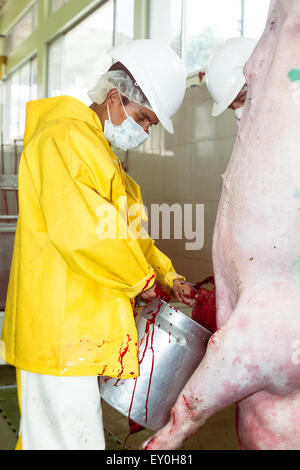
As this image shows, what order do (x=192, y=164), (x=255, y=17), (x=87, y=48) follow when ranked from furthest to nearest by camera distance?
1. (x=87, y=48)
2. (x=192, y=164)
3. (x=255, y=17)

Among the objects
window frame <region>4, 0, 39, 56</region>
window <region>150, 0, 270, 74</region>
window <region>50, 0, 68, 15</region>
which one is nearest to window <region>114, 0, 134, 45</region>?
window <region>150, 0, 270, 74</region>

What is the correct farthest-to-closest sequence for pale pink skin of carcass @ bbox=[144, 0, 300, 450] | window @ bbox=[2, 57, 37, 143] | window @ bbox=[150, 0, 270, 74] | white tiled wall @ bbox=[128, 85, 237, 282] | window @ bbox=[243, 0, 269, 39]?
window @ bbox=[2, 57, 37, 143], white tiled wall @ bbox=[128, 85, 237, 282], window @ bbox=[150, 0, 270, 74], window @ bbox=[243, 0, 269, 39], pale pink skin of carcass @ bbox=[144, 0, 300, 450]

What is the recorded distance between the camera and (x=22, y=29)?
8094 mm

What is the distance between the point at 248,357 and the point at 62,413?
0.61 metres

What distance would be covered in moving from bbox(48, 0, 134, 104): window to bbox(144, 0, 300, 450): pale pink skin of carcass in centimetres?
363

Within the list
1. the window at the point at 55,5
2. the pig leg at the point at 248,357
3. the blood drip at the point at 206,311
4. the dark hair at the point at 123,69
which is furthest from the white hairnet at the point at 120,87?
the window at the point at 55,5

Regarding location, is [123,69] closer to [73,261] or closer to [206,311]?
[73,261]

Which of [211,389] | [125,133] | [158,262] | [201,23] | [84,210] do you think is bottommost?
[211,389]

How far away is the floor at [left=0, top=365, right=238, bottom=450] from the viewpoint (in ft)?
6.62

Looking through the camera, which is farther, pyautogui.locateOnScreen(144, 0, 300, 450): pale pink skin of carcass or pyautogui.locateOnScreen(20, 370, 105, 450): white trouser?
pyautogui.locateOnScreen(20, 370, 105, 450): white trouser

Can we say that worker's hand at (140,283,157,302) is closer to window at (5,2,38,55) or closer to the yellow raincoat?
the yellow raincoat

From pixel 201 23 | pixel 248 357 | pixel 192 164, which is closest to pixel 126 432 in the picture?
pixel 248 357

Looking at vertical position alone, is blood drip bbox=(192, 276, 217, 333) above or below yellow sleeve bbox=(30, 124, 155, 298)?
below

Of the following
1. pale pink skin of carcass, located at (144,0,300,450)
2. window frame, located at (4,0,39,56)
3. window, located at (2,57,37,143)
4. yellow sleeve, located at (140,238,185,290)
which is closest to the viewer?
pale pink skin of carcass, located at (144,0,300,450)
